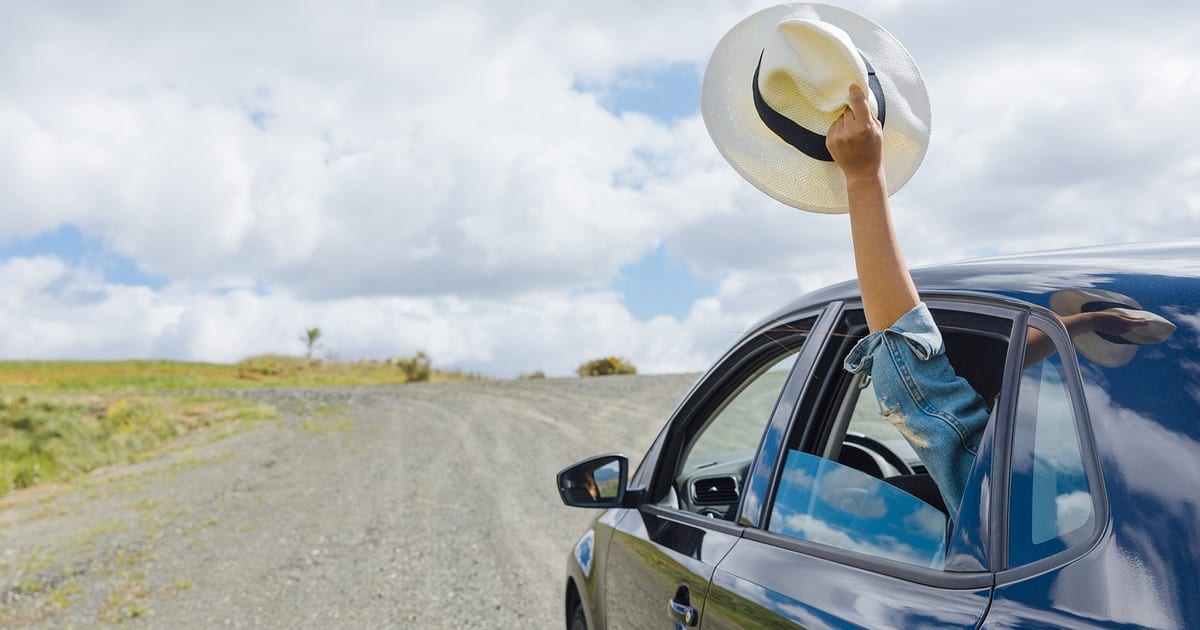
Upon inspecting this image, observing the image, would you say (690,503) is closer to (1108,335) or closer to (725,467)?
(725,467)

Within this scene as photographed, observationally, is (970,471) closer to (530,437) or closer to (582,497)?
(582,497)

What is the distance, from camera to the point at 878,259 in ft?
5.73

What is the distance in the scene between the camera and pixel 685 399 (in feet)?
10.00

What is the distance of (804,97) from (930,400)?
0.67m

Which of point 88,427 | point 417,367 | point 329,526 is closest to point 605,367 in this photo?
point 417,367

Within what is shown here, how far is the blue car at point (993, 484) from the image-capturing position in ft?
4.13

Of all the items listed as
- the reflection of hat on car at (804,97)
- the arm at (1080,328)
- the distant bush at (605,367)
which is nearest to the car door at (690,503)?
the reflection of hat on car at (804,97)

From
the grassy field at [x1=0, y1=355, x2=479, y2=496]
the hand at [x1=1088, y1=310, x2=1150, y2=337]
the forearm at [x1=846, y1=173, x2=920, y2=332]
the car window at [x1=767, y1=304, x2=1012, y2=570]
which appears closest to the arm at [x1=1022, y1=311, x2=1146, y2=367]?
the hand at [x1=1088, y1=310, x2=1150, y2=337]

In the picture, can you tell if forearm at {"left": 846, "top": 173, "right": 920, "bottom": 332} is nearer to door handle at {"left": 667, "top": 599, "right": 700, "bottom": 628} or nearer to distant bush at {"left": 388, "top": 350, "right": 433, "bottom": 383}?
door handle at {"left": 667, "top": 599, "right": 700, "bottom": 628}

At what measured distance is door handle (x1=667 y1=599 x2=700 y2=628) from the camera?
7.66ft

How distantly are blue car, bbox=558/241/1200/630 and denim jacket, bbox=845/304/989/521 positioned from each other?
0.20ft

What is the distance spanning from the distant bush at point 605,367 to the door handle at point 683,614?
2695cm

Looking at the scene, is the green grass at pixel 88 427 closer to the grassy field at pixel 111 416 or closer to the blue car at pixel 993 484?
the grassy field at pixel 111 416

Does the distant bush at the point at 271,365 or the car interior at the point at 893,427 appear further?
the distant bush at the point at 271,365
